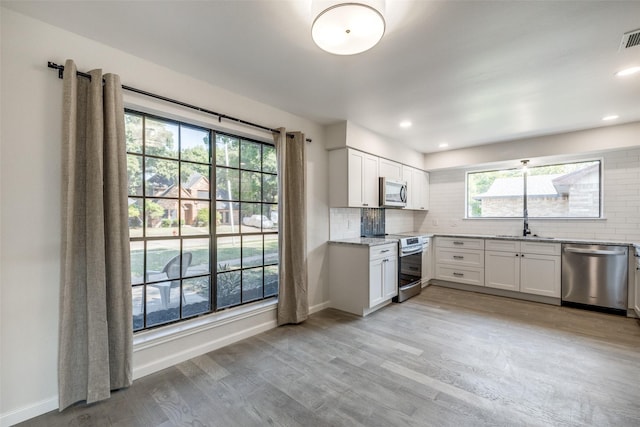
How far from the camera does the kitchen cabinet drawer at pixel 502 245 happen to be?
4262 millimetres

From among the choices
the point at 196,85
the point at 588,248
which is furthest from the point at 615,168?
the point at 196,85

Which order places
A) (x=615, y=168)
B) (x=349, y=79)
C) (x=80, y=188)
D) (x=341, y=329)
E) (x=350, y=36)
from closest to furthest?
1. (x=350, y=36)
2. (x=80, y=188)
3. (x=349, y=79)
4. (x=341, y=329)
5. (x=615, y=168)

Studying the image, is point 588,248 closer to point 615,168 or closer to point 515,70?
point 615,168

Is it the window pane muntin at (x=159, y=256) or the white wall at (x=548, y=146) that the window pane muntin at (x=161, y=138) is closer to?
the window pane muntin at (x=159, y=256)

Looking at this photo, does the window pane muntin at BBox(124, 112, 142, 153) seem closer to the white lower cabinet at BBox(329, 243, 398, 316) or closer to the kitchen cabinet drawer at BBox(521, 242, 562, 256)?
the white lower cabinet at BBox(329, 243, 398, 316)

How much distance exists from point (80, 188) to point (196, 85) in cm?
133

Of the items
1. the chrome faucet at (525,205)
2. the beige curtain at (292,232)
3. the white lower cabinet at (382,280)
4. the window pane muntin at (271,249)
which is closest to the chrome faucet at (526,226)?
the chrome faucet at (525,205)

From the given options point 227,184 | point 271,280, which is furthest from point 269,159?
point 271,280

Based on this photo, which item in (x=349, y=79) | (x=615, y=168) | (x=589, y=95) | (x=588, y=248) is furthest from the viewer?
(x=615, y=168)

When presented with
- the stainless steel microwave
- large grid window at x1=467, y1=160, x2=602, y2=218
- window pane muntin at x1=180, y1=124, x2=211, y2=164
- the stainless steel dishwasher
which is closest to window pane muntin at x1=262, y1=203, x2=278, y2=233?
window pane muntin at x1=180, y1=124, x2=211, y2=164

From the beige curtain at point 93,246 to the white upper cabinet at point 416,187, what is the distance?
4196mm

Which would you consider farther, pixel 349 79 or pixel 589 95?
pixel 589 95

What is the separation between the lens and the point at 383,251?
3740 millimetres

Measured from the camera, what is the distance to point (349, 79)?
2533 millimetres
